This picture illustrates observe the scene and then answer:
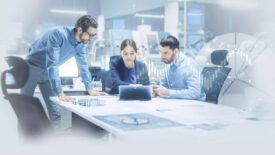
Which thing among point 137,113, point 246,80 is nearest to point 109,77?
point 137,113

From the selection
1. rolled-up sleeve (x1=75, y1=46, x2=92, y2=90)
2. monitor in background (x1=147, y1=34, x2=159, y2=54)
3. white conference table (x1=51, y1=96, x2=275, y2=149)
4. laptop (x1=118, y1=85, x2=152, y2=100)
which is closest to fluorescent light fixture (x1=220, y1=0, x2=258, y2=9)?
monitor in background (x1=147, y1=34, x2=159, y2=54)

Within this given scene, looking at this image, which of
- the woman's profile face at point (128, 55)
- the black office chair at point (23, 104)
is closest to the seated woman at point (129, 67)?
the woman's profile face at point (128, 55)

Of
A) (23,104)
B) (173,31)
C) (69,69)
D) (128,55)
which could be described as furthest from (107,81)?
(173,31)

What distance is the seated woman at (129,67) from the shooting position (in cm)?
294

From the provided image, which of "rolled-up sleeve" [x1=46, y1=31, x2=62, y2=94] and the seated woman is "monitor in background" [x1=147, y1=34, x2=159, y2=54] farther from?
"rolled-up sleeve" [x1=46, y1=31, x2=62, y2=94]

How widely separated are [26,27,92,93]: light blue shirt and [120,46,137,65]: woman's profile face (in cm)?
44

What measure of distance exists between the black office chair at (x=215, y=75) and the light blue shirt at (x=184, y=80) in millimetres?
87

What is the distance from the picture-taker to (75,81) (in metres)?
3.37

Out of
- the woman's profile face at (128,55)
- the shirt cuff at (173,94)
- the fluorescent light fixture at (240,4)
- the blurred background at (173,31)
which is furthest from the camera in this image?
the fluorescent light fixture at (240,4)

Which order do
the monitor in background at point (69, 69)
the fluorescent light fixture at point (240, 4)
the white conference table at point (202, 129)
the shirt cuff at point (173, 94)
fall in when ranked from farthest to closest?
the fluorescent light fixture at point (240, 4), the monitor in background at point (69, 69), the shirt cuff at point (173, 94), the white conference table at point (202, 129)

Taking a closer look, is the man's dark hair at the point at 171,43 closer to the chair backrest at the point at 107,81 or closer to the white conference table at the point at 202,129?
the chair backrest at the point at 107,81

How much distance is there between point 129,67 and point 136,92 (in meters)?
0.80

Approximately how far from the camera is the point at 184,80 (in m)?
2.48

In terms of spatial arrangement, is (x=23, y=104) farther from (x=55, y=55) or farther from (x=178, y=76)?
(x=178, y=76)
